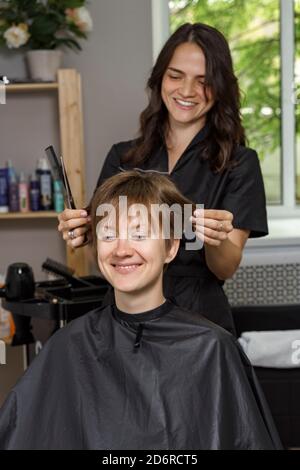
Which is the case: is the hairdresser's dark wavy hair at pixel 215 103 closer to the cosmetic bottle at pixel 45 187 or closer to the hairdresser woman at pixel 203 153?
the hairdresser woman at pixel 203 153

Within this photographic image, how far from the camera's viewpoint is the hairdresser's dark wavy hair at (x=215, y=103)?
213cm

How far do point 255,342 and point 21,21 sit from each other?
1.63m

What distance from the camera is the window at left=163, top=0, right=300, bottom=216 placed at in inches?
148

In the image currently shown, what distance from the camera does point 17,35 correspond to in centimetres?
323

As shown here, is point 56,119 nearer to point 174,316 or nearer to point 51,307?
point 51,307

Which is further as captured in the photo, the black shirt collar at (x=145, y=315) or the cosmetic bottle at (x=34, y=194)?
the cosmetic bottle at (x=34, y=194)

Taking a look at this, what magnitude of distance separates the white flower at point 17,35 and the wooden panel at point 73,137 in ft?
0.68

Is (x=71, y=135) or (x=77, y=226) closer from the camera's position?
(x=77, y=226)

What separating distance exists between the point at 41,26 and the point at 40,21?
2 cm

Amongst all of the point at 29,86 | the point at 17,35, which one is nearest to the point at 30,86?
the point at 29,86

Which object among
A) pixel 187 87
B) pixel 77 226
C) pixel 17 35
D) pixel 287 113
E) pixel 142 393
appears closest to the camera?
A: pixel 142 393

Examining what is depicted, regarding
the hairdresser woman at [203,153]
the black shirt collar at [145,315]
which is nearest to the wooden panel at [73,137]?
the hairdresser woman at [203,153]

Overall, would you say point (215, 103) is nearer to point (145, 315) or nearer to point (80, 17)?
point (145, 315)

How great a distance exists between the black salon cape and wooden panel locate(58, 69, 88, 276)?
149 centimetres
